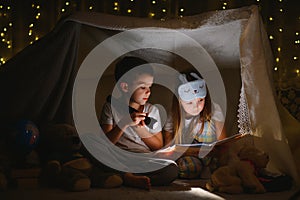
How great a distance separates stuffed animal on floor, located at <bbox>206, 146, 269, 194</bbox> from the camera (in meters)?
1.35

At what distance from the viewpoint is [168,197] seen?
49.4 inches

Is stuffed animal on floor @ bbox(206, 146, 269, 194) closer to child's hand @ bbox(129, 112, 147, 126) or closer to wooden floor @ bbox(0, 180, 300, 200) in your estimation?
wooden floor @ bbox(0, 180, 300, 200)

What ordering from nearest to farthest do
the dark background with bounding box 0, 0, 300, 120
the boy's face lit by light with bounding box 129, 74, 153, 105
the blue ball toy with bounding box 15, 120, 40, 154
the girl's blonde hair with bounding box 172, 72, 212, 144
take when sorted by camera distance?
the blue ball toy with bounding box 15, 120, 40, 154 → the boy's face lit by light with bounding box 129, 74, 153, 105 → the girl's blonde hair with bounding box 172, 72, 212, 144 → the dark background with bounding box 0, 0, 300, 120

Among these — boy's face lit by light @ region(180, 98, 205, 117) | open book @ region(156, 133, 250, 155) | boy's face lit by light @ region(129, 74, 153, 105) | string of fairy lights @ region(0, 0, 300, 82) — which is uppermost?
string of fairy lights @ region(0, 0, 300, 82)

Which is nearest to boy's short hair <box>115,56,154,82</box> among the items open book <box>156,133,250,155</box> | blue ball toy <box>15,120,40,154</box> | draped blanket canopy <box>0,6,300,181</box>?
draped blanket canopy <box>0,6,300,181</box>

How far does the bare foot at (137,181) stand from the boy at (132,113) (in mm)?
220

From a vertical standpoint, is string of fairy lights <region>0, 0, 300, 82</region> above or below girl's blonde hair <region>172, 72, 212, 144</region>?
above

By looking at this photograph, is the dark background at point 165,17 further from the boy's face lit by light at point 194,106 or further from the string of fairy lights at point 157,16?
the boy's face lit by light at point 194,106

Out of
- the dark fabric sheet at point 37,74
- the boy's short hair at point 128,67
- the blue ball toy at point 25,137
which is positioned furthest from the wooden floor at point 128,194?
the boy's short hair at point 128,67

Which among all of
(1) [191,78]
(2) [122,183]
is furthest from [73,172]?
(1) [191,78]

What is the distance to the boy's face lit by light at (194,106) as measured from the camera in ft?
5.91

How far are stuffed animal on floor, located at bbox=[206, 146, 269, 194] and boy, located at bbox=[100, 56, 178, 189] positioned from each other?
0.42 metres

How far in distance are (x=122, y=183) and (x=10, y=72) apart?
2.25ft

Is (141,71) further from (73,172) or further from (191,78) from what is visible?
(73,172)
